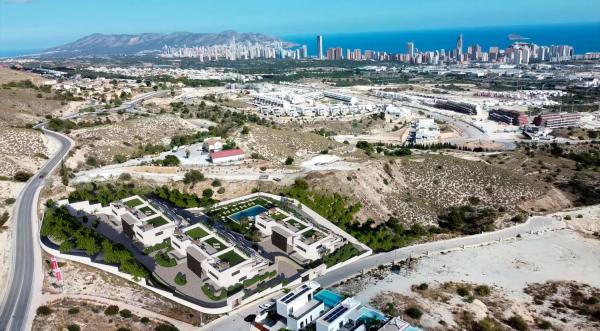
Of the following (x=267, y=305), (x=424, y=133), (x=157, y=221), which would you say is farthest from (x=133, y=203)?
(x=424, y=133)

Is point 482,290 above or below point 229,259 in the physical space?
below

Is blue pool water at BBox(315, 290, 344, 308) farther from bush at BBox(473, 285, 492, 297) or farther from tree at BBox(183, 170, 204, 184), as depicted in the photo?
tree at BBox(183, 170, 204, 184)

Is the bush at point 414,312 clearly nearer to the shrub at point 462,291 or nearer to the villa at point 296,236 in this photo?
the shrub at point 462,291

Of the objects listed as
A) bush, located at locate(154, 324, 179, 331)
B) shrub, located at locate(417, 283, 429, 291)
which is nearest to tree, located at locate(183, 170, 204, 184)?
bush, located at locate(154, 324, 179, 331)

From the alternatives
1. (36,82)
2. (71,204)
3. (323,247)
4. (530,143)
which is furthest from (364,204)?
(36,82)

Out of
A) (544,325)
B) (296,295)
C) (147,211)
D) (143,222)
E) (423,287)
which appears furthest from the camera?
(147,211)

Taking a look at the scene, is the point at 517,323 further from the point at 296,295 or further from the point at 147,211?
the point at 147,211

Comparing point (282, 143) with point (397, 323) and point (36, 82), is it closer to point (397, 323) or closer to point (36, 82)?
point (397, 323)
